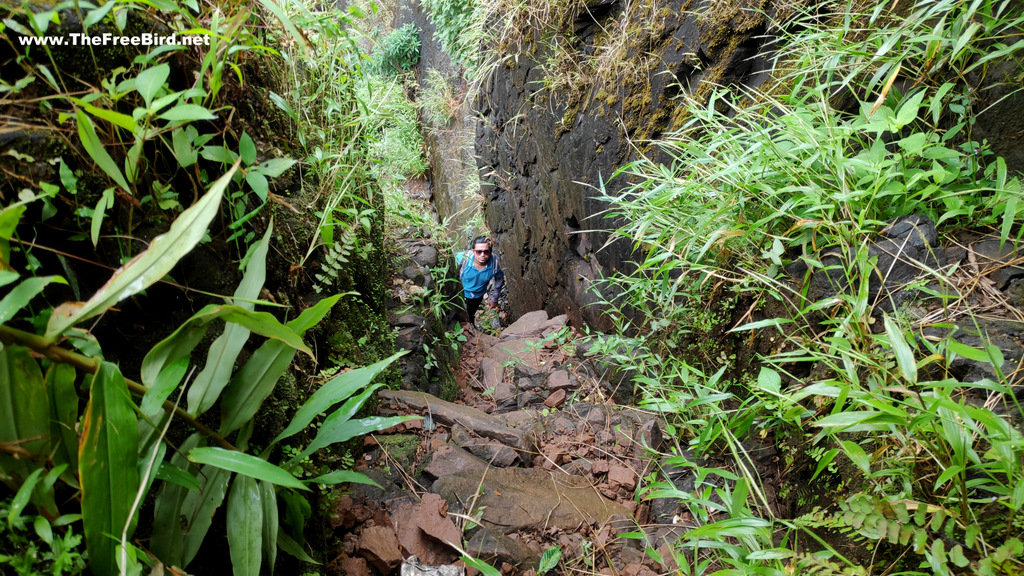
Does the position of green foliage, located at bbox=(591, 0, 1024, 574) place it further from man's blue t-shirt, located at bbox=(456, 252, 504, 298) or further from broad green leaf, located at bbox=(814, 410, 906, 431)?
man's blue t-shirt, located at bbox=(456, 252, 504, 298)

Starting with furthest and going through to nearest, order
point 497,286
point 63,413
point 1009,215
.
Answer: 1. point 497,286
2. point 1009,215
3. point 63,413

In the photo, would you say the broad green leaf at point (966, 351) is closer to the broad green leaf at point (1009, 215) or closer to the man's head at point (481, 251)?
the broad green leaf at point (1009, 215)

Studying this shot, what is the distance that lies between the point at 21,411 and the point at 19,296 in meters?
0.19

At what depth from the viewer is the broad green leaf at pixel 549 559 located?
5.02ft

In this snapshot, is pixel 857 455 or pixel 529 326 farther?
pixel 529 326

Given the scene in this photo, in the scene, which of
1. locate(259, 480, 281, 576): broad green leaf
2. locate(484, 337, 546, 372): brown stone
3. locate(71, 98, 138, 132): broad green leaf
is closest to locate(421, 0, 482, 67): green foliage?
locate(484, 337, 546, 372): brown stone

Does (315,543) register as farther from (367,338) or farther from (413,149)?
(413,149)

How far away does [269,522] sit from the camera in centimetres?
102

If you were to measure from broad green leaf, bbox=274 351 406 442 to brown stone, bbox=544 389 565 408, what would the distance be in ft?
6.32

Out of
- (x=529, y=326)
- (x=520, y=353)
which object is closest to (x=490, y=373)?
(x=520, y=353)

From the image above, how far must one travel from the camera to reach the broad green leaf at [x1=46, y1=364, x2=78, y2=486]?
0.81m

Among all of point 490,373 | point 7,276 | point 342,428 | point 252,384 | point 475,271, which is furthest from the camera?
point 475,271

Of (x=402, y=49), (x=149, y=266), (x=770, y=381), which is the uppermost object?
(x=402, y=49)

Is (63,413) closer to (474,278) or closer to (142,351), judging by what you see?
Answer: (142,351)
